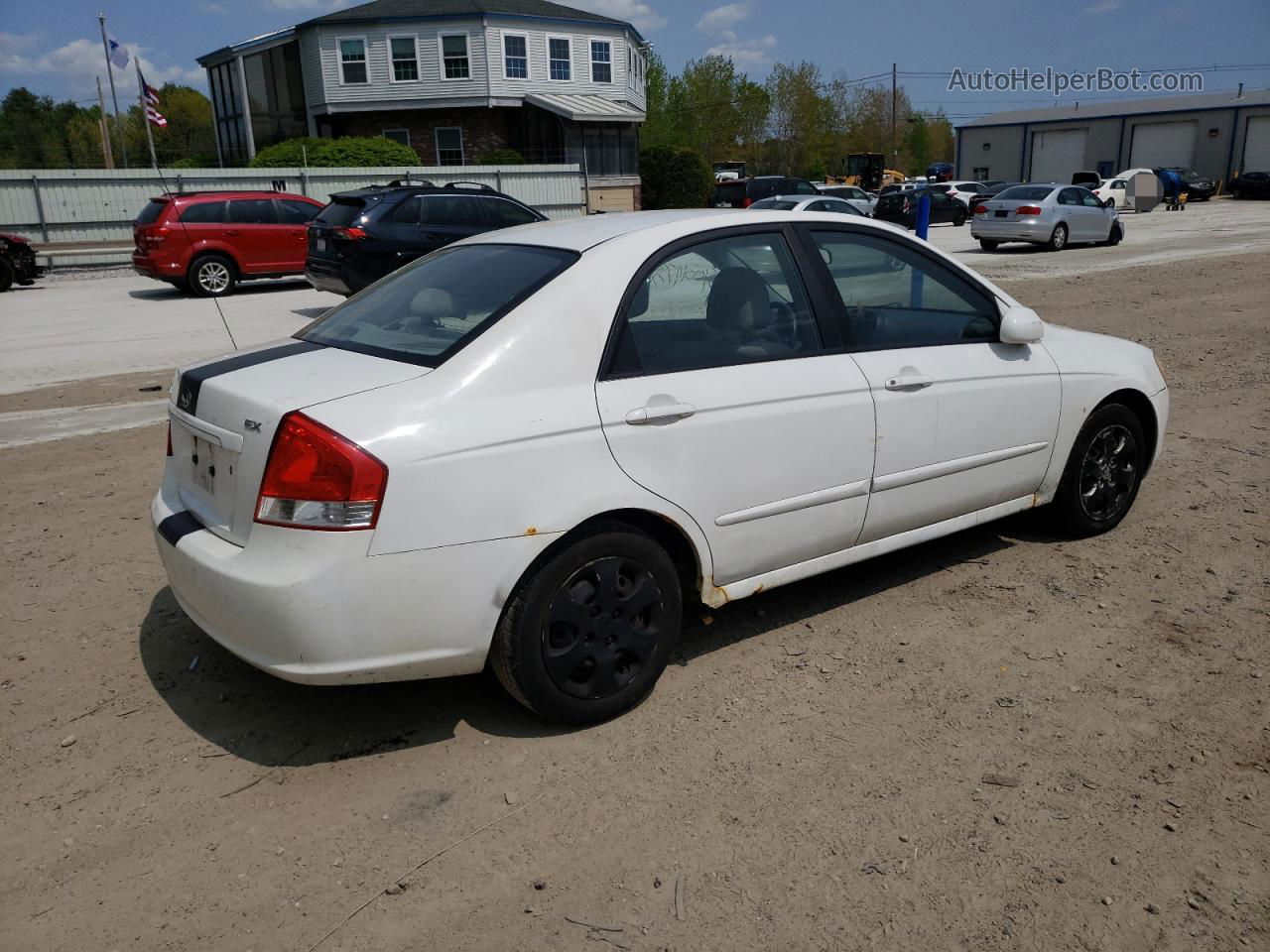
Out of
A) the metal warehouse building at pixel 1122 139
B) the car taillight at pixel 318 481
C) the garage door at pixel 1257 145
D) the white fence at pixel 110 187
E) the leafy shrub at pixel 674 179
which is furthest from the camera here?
the metal warehouse building at pixel 1122 139

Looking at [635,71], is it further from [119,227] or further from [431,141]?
[119,227]

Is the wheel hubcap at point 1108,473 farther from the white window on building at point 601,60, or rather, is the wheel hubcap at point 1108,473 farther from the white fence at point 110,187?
the white window on building at point 601,60

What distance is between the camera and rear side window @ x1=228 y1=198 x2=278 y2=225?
1728cm

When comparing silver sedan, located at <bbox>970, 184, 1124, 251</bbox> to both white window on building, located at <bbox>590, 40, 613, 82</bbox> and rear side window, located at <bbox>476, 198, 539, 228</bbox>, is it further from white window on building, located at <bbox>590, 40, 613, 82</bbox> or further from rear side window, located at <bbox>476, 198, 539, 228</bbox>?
white window on building, located at <bbox>590, 40, 613, 82</bbox>

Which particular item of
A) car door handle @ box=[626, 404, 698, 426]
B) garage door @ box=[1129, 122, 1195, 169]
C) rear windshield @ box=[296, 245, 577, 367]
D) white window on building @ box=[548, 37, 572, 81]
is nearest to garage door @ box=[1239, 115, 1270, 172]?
garage door @ box=[1129, 122, 1195, 169]

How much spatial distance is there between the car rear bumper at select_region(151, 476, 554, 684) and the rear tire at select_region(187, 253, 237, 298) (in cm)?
1568

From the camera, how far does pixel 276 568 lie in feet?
9.80

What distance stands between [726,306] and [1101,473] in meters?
2.33

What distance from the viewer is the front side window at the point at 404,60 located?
140ft

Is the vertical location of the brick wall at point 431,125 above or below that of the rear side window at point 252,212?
above

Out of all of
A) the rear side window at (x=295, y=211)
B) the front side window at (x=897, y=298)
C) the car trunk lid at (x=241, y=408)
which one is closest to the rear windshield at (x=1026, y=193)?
the rear side window at (x=295, y=211)

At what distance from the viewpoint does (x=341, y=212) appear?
47.9ft

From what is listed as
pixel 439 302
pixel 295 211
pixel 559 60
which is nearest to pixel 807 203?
pixel 295 211

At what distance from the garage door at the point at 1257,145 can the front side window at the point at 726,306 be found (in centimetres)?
7100
